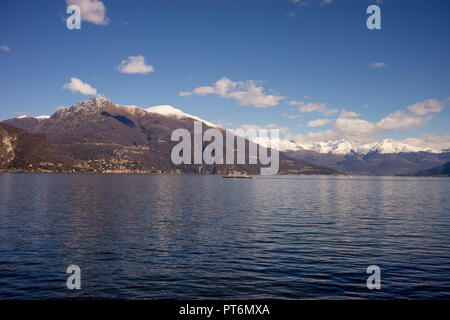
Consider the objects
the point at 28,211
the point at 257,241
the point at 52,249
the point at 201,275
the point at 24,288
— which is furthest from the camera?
the point at 28,211

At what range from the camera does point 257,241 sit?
45.6 m
